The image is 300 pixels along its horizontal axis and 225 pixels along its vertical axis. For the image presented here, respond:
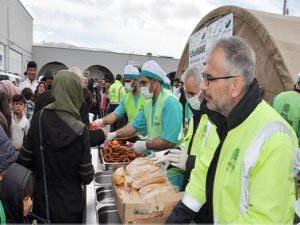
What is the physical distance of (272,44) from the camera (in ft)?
15.5

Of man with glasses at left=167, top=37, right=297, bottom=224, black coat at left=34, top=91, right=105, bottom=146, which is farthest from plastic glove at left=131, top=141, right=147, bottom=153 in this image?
man with glasses at left=167, top=37, right=297, bottom=224

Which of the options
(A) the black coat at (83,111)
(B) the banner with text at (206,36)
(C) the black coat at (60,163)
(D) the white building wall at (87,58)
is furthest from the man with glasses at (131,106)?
(D) the white building wall at (87,58)

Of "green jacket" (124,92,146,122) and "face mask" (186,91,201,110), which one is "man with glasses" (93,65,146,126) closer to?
"green jacket" (124,92,146,122)

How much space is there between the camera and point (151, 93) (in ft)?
11.4

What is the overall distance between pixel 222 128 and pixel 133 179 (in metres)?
0.90

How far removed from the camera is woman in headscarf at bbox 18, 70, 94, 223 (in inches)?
97.8

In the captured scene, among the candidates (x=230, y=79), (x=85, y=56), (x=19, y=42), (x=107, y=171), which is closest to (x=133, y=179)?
(x=107, y=171)

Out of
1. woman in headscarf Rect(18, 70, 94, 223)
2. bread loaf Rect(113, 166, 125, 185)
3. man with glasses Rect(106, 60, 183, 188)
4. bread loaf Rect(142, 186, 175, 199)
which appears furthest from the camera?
man with glasses Rect(106, 60, 183, 188)

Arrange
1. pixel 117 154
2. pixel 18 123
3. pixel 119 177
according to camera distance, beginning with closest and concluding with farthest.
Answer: pixel 119 177 → pixel 117 154 → pixel 18 123

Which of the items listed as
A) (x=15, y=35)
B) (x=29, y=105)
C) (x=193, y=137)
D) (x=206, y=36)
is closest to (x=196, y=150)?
(x=193, y=137)

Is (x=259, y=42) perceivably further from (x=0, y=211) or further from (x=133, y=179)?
(x=0, y=211)

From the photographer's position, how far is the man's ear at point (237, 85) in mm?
1555

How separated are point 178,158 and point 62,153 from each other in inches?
36.3

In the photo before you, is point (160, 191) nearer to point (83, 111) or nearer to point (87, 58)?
point (83, 111)
